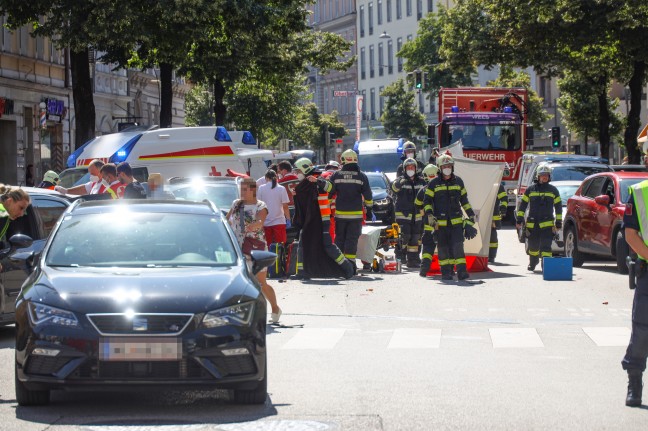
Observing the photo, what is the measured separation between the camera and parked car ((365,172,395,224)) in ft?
120

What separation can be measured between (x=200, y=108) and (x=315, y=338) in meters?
64.4

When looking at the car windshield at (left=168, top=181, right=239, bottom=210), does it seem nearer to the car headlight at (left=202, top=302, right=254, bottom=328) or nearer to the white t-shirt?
the white t-shirt

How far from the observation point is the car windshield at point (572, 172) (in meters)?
31.6

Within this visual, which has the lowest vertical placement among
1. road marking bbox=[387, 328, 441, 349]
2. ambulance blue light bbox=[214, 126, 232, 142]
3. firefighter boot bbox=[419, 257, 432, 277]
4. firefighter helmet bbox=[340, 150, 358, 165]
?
road marking bbox=[387, 328, 441, 349]

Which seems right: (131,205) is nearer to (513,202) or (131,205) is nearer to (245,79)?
(513,202)

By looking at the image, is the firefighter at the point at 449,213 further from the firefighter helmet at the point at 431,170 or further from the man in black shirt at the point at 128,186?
the man in black shirt at the point at 128,186

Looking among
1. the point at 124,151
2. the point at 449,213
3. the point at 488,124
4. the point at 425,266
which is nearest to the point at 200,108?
the point at 488,124

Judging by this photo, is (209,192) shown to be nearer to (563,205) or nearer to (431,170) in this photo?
(431,170)

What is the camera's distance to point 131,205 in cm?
1070

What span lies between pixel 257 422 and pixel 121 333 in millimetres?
999

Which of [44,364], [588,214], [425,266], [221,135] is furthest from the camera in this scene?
[221,135]

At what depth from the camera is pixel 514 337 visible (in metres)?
13.7

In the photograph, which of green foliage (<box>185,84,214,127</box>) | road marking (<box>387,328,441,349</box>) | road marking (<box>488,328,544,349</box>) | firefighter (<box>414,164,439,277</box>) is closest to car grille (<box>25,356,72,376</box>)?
road marking (<box>387,328,441,349</box>)

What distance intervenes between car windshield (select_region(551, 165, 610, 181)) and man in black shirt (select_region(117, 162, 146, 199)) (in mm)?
16589
